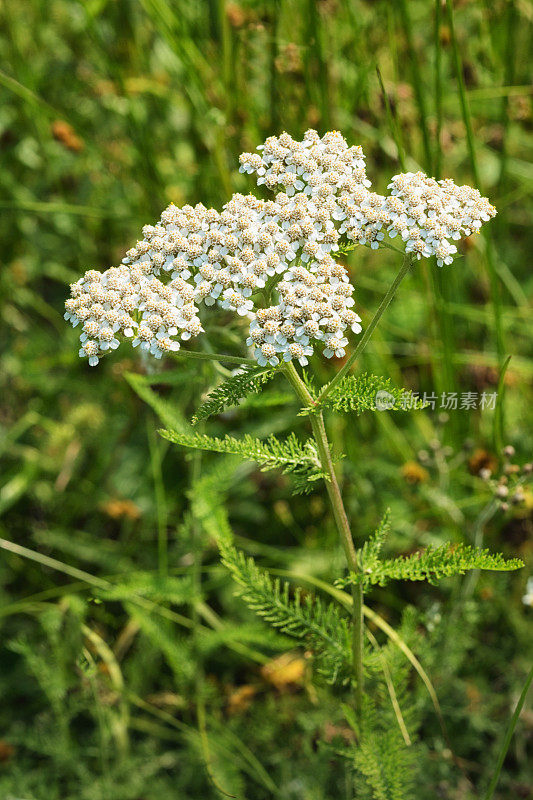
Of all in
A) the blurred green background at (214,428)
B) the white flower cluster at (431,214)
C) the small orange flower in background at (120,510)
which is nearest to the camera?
the white flower cluster at (431,214)

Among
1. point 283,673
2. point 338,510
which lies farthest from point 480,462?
point 338,510

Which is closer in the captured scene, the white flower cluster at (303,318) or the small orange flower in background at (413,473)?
the white flower cluster at (303,318)

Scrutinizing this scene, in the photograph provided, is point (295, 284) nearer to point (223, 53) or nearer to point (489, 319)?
point (223, 53)

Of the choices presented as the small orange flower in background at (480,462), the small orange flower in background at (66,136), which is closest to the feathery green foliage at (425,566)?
the small orange flower in background at (480,462)

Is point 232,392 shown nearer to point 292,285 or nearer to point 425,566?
point 292,285

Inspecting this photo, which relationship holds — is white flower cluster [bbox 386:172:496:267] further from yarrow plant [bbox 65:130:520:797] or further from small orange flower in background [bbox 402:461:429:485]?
small orange flower in background [bbox 402:461:429:485]

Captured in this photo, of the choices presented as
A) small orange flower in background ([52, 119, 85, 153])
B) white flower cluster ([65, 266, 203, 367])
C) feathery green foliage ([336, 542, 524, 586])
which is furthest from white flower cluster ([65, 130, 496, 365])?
small orange flower in background ([52, 119, 85, 153])

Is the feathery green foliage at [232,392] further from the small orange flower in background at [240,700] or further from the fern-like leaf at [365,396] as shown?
the small orange flower in background at [240,700]

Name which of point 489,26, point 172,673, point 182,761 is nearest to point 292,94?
point 489,26
